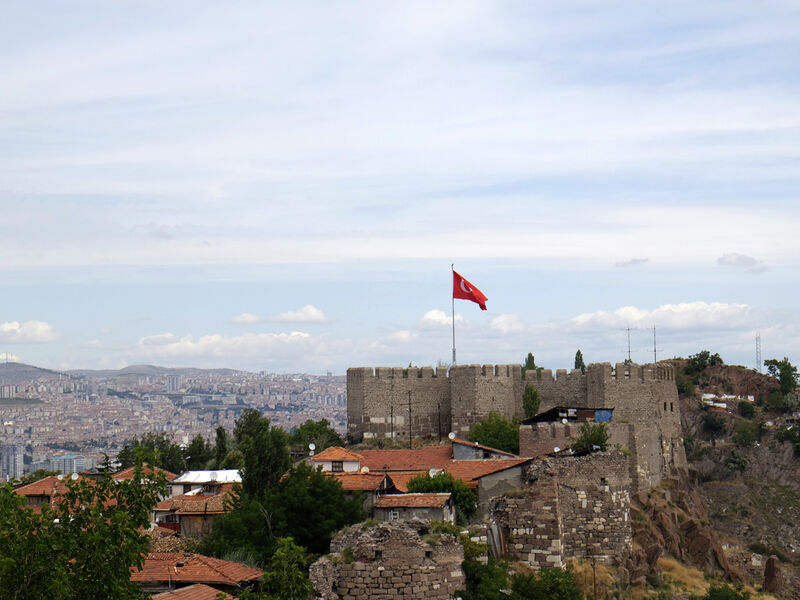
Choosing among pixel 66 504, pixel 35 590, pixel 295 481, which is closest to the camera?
pixel 35 590

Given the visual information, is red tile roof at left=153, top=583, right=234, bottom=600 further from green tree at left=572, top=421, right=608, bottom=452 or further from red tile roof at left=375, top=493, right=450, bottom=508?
green tree at left=572, top=421, right=608, bottom=452

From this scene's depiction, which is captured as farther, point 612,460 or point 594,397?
point 594,397

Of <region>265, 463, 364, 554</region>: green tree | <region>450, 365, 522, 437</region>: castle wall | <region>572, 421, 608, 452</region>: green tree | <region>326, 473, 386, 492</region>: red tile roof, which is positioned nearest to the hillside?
<region>450, 365, 522, 437</region>: castle wall

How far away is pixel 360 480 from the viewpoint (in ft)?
120

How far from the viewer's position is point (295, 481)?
33812mm

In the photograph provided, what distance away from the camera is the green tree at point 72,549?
63.7 ft

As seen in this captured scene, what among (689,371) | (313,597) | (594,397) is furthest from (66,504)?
(689,371)

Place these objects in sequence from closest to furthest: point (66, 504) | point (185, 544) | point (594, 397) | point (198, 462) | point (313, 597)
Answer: point (66, 504) → point (313, 597) → point (185, 544) → point (594, 397) → point (198, 462)

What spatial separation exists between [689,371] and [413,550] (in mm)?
73011

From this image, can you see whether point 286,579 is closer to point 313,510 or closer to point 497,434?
point 313,510

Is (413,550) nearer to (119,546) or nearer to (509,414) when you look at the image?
(119,546)

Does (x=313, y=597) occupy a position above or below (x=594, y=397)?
below

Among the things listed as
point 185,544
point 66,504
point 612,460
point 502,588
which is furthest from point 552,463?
point 66,504

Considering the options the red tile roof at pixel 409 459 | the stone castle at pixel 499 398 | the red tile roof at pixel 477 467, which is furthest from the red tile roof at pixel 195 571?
the stone castle at pixel 499 398
